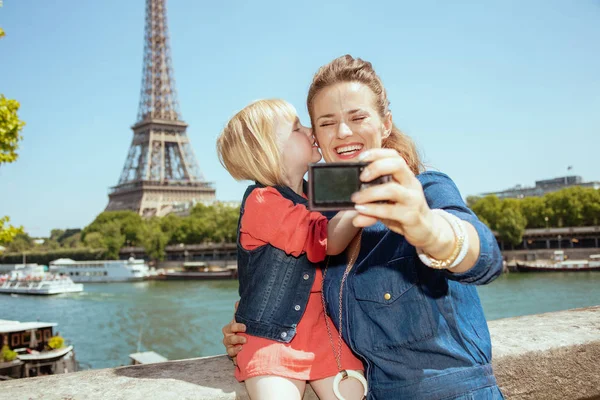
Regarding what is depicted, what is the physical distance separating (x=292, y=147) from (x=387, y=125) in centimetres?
26

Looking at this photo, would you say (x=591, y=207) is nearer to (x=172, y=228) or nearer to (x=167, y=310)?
(x=167, y=310)

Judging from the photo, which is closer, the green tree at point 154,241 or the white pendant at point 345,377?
the white pendant at point 345,377

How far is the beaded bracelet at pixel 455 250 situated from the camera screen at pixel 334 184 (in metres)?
0.19

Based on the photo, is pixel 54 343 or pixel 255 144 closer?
pixel 255 144

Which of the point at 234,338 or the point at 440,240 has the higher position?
the point at 440,240

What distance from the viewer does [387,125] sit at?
4.82 ft

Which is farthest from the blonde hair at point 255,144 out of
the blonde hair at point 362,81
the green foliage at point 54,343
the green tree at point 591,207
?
the green tree at point 591,207

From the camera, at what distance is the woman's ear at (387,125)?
145 cm

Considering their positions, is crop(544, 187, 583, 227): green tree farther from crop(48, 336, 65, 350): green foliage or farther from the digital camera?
the digital camera

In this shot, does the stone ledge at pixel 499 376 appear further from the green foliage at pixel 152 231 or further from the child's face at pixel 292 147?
the green foliage at pixel 152 231

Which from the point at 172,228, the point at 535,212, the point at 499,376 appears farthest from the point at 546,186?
the point at 499,376

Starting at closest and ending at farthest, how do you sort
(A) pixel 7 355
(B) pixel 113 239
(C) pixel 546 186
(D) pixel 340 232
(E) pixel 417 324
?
(E) pixel 417 324, (D) pixel 340 232, (A) pixel 7 355, (B) pixel 113 239, (C) pixel 546 186

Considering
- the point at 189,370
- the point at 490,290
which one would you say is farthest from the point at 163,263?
the point at 189,370

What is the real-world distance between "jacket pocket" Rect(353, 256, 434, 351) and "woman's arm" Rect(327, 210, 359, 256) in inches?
3.6
